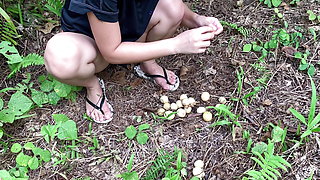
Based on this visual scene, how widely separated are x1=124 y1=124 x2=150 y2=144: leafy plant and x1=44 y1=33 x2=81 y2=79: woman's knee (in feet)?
1.79

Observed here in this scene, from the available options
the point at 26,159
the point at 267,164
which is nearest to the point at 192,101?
the point at 267,164

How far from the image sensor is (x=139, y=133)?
2.39 meters

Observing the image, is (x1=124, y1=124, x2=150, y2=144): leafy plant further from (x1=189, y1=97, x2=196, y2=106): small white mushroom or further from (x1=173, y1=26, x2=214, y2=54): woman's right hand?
(x1=173, y1=26, x2=214, y2=54): woman's right hand

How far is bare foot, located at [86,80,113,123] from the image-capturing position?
8.25 feet

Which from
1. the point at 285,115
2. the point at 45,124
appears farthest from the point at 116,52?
the point at 285,115

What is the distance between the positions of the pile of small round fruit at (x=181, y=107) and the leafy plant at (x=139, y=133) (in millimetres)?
182

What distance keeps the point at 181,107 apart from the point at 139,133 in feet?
1.23

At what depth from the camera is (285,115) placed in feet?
7.96

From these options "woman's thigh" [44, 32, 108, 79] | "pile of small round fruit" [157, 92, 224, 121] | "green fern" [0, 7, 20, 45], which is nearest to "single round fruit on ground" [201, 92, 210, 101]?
"pile of small round fruit" [157, 92, 224, 121]

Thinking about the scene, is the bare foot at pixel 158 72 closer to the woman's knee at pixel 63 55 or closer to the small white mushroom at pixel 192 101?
the small white mushroom at pixel 192 101

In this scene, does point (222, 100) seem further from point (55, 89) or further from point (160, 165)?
point (55, 89)

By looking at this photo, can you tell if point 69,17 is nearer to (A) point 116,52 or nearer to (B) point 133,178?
(A) point 116,52

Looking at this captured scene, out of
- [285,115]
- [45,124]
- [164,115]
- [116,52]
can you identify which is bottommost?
[45,124]

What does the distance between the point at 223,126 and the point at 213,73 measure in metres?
0.49
